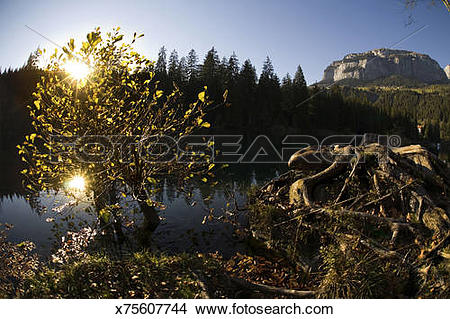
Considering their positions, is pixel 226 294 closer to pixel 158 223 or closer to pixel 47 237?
pixel 158 223

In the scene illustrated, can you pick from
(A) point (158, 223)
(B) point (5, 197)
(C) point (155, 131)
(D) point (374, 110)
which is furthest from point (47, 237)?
(D) point (374, 110)

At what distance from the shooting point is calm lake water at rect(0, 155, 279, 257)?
928 cm

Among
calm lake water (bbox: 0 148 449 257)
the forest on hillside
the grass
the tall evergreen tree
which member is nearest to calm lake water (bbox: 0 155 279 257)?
calm lake water (bbox: 0 148 449 257)

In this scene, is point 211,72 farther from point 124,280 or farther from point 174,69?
point 124,280

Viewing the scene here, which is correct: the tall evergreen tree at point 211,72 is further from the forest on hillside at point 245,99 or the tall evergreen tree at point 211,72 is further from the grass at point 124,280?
the grass at point 124,280

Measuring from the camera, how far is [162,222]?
11.3m

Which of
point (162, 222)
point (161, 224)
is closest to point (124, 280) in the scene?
point (161, 224)

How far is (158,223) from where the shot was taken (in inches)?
413

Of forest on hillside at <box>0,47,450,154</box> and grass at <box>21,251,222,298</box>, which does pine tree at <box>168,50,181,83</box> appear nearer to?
forest on hillside at <box>0,47,450,154</box>

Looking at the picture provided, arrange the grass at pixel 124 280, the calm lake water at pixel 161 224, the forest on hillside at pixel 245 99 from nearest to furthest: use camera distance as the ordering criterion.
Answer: the grass at pixel 124 280, the calm lake water at pixel 161 224, the forest on hillside at pixel 245 99

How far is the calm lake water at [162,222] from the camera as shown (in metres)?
9.28

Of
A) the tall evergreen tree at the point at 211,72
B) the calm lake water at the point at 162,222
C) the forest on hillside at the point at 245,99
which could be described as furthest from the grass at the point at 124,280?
the tall evergreen tree at the point at 211,72

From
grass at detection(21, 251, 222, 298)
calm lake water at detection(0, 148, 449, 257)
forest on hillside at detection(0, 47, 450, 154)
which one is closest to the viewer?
grass at detection(21, 251, 222, 298)

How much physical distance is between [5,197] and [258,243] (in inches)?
614
